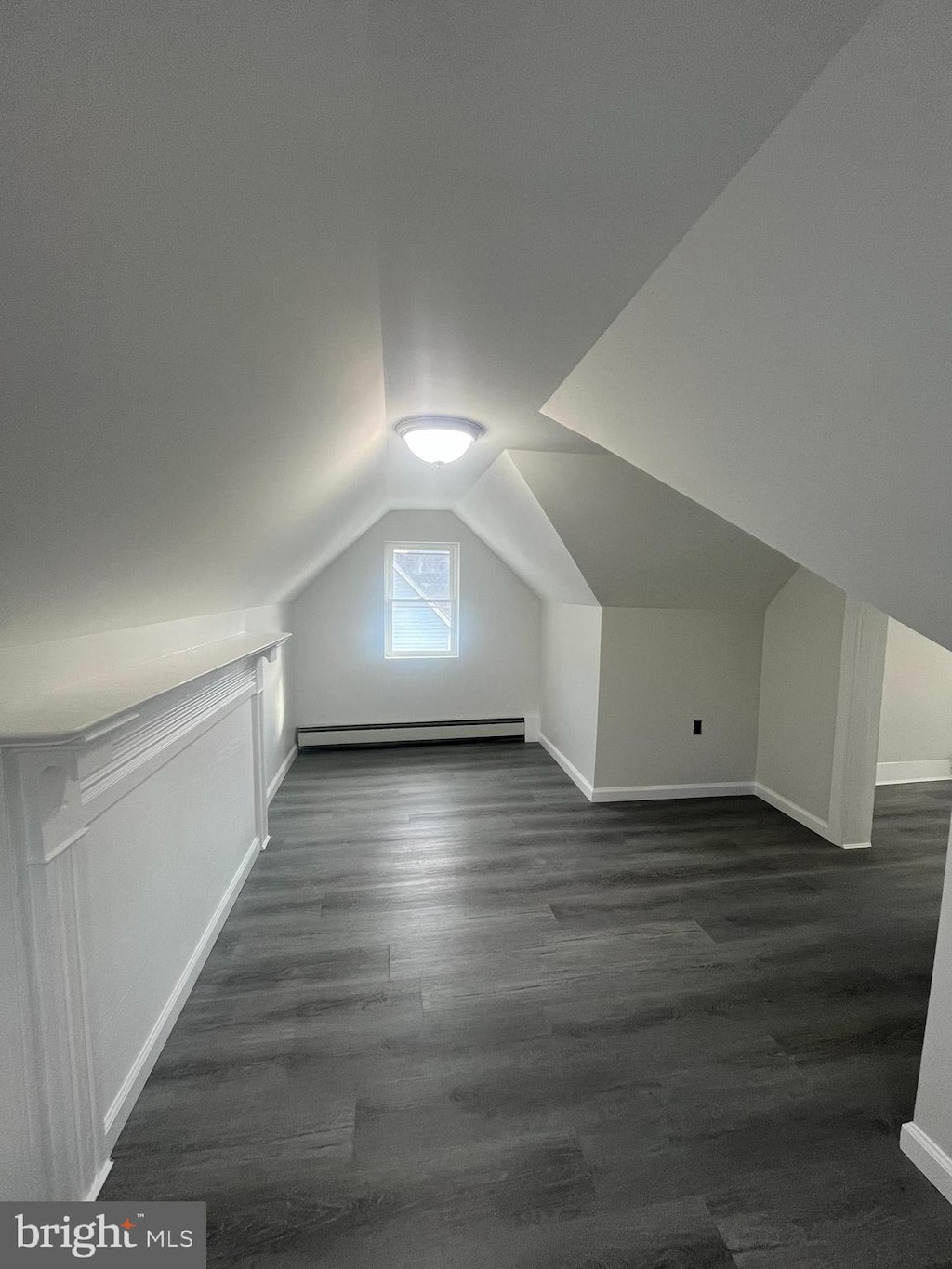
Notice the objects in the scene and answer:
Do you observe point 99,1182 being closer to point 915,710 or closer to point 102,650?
point 102,650

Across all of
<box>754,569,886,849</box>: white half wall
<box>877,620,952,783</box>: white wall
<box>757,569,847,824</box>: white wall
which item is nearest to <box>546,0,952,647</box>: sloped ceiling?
<box>754,569,886,849</box>: white half wall

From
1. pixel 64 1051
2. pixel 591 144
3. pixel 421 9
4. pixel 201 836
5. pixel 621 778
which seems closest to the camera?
pixel 421 9

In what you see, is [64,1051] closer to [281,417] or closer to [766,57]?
[281,417]

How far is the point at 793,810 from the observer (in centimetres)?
380

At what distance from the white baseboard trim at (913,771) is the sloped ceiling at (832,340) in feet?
12.1

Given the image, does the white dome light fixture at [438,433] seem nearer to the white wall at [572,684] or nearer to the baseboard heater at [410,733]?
the white wall at [572,684]

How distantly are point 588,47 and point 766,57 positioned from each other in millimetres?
246

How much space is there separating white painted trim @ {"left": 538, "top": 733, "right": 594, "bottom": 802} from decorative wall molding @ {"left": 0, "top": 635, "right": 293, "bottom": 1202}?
271 cm

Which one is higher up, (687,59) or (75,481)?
(687,59)

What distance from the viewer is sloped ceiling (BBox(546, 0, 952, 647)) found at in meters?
0.75

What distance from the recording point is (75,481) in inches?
38.3

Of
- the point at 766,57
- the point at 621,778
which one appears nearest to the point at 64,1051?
the point at 766,57

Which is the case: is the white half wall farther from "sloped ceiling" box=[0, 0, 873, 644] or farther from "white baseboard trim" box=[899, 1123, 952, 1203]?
"sloped ceiling" box=[0, 0, 873, 644]

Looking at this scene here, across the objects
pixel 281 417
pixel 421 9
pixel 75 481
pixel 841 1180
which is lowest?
pixel 841 1180
